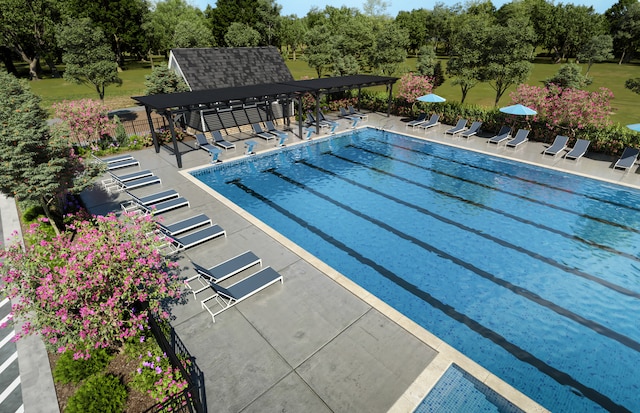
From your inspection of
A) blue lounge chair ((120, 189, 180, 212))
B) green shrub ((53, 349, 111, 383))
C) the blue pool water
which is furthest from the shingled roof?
green shrub ((53, 349, 111, 383))

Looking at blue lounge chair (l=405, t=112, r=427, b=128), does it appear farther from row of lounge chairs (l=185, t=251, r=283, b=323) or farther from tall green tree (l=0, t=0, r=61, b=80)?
tall green tree (l=0, t=0, r=61, b=80)

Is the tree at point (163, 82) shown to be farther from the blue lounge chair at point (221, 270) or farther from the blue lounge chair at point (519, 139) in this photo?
the blue lounge chair at point (519, 139)

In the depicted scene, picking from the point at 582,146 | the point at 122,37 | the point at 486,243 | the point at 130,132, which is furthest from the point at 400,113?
the point at 122,37

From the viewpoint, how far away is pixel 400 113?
90.1 ft

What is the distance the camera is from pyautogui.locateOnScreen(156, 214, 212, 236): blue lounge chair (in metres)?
10.5

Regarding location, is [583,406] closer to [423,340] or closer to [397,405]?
[423,340]

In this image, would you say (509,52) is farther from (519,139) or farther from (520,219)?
(520,219)

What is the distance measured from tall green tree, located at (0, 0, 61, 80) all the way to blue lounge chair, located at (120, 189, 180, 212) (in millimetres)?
55576

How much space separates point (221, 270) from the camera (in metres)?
8.63

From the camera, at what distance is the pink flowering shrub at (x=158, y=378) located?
557cm

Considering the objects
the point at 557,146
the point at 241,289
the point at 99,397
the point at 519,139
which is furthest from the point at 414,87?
the point at 99,397

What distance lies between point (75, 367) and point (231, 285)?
11.5 feet

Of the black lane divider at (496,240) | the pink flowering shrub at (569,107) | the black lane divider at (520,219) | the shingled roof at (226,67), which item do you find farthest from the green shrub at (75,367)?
the pink flowering shrub at (569,107)

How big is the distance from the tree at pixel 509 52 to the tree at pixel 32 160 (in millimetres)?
26468
